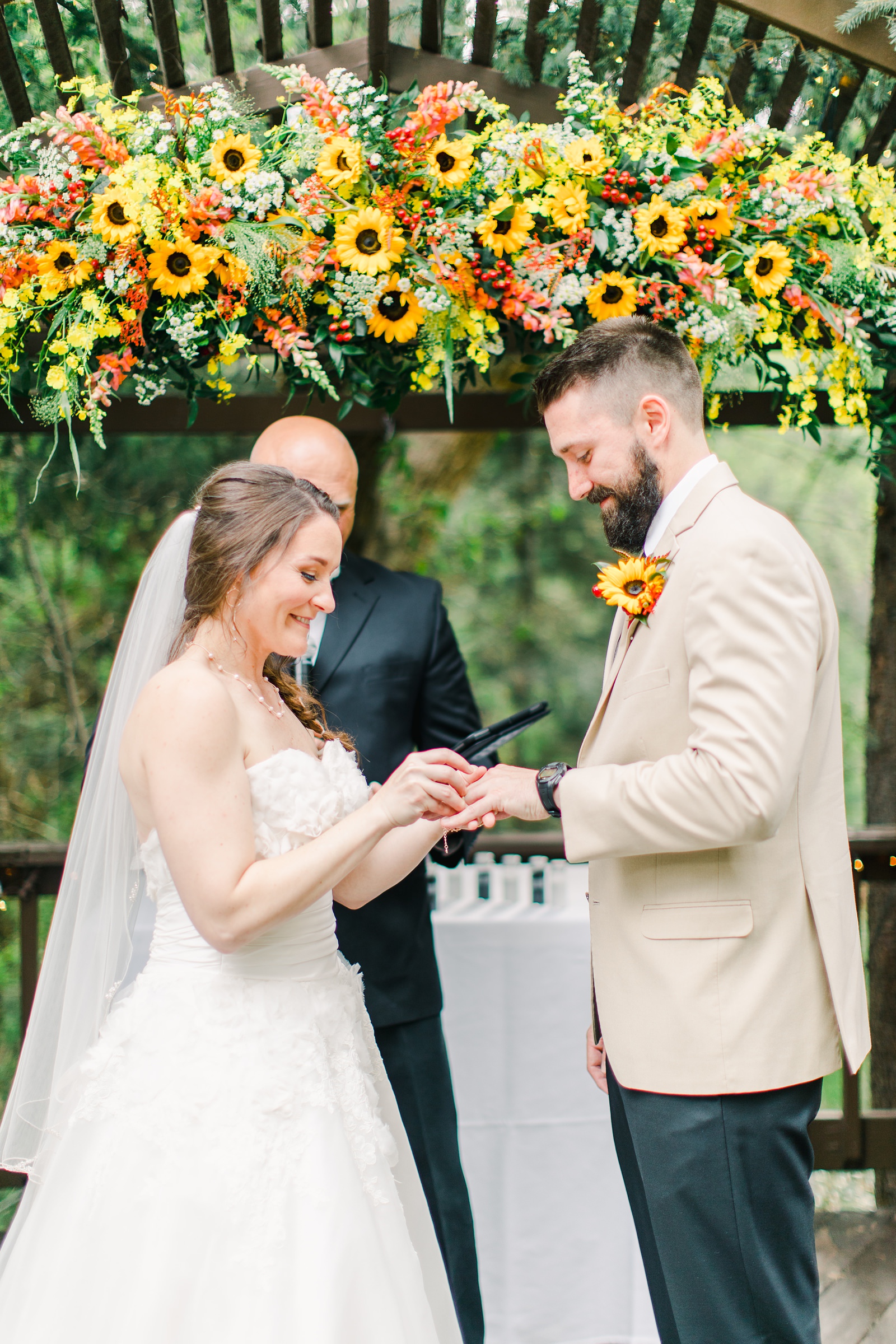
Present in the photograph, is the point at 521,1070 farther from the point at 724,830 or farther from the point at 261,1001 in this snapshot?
the point at 724,830

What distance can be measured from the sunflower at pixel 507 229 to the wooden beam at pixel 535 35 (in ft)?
2.02

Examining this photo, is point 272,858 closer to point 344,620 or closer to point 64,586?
point 344,620

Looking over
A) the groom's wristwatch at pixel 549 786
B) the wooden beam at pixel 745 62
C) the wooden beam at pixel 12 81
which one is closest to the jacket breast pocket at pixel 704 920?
the groom's wristwatch at pixel 549 786

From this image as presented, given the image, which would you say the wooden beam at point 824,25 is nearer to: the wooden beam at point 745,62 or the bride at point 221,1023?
the wooden beam at point 745,62

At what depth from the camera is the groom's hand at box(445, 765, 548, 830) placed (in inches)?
68.1

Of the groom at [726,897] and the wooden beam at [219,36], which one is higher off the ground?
the wooden beam at [219,36]

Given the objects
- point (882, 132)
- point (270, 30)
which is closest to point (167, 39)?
point (270, 30)

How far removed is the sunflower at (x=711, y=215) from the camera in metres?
2.18

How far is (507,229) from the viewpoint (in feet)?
7.11

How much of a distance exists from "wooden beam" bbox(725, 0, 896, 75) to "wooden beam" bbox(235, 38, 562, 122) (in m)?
0.51

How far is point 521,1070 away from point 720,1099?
1.30 metres

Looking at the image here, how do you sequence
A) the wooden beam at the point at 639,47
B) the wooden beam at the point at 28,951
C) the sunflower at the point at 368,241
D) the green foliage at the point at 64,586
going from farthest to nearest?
the green foliage at the point at 64,586 → the wooden beam at the point at 28,951 → the wooden beam at the point at 639,47 → the sunflower at the point at 368,241

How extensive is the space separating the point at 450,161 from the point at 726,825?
4.88 ft

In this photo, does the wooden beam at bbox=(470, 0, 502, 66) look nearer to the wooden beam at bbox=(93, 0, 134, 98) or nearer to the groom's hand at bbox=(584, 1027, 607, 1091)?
the wooden beam at bbox=(93, 0, 134, 98)
